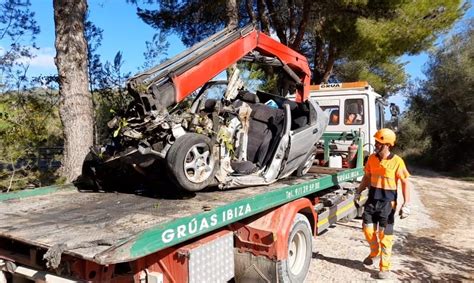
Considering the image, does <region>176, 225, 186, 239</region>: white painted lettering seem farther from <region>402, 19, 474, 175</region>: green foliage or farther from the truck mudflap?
<region>402, 19, 474, 175</region>: green foliage

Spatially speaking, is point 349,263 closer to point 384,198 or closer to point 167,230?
point 384,198

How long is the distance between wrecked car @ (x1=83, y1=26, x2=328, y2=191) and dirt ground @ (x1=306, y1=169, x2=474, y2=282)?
137cm

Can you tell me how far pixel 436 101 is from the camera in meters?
26.5

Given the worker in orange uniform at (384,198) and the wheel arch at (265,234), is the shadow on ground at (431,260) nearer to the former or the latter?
the worker in orange uniform at (384,198)

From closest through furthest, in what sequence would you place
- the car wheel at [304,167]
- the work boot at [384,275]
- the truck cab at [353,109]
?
the work boot at [384,275]
the car wheel at [304,167]
the truck cab at [353,109]

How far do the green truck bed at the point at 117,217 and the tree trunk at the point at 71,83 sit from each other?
7.82 feet

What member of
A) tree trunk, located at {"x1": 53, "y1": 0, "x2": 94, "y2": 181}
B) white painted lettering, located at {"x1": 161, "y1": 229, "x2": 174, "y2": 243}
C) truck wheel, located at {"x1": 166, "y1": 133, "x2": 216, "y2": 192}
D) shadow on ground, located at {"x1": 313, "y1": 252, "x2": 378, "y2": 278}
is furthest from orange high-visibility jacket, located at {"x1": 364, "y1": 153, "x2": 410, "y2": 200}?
tree trunk, located at {"x1": 53, "y1": 0, "x2": 94, "y2": 181}

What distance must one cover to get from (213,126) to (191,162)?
777 mm

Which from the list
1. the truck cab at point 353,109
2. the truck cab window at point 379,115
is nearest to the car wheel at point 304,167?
the truck cab at point 353,109

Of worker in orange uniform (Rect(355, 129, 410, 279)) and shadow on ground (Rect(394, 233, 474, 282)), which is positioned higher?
worker in orange uniform (Rect(355, 129, 410, 279))

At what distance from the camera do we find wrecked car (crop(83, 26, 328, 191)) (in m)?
4.64

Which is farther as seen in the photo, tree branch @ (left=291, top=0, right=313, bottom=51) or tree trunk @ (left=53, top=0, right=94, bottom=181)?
tree branch @ (left=291, top=0, right=313, bottom=51)

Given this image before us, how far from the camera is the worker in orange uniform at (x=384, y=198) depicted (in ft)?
18.7

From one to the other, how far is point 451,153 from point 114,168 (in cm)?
2545
